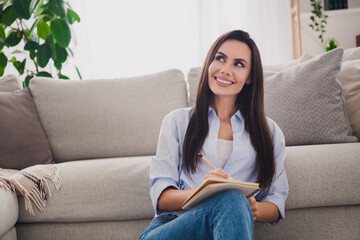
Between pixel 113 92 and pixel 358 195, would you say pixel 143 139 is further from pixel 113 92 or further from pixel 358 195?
pixel 358 195

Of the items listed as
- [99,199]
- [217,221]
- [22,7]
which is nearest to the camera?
[217,221]

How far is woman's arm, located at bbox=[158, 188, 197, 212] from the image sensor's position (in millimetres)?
1048

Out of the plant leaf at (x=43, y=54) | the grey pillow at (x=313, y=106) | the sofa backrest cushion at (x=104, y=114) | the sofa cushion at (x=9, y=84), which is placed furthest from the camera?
the plant leaf at (x=43, y=54)

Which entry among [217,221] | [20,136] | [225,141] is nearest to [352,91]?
[225,141]

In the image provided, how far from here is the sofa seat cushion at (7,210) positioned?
1.20 metres

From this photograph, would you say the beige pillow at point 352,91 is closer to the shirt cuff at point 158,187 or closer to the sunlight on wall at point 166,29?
the shirt cuff at point 158,187

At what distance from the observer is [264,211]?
3.52ft

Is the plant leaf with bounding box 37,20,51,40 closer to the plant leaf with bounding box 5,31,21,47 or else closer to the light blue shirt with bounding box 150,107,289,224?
the plant leaf with bounding box 5,31,21,47

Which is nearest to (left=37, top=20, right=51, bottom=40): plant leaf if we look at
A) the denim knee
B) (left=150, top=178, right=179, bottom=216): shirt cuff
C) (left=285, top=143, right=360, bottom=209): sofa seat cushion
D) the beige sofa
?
the beige sofa

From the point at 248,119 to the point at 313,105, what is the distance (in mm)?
474

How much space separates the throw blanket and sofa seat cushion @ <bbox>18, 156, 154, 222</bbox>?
2 centimetres

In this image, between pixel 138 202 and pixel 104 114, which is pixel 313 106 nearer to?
pixel 138 202

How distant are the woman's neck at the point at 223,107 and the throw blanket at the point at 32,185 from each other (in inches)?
28.0

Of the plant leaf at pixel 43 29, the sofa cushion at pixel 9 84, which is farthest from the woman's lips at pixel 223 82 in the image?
the plant leaf at pixel 43 29
